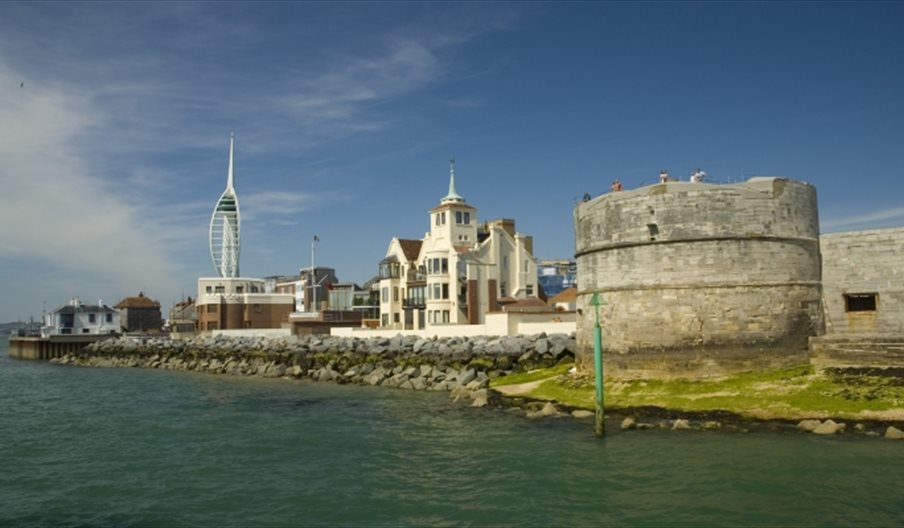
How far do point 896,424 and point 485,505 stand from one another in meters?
13.0

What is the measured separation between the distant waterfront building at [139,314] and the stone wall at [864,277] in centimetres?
11829

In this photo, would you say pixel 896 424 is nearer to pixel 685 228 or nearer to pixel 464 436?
pixel 685 228

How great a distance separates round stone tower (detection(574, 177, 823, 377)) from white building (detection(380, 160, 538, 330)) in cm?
3236

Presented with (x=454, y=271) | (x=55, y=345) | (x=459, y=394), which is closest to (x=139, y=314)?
(x=55, y=345)

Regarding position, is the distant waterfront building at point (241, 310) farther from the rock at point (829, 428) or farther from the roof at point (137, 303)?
the rock at point (829, 428)

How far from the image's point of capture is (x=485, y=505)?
1645 cm

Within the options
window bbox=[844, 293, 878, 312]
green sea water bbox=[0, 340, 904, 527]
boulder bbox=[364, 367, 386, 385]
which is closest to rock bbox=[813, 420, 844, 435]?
green sea water bbox=[0, 340, 904, 527]

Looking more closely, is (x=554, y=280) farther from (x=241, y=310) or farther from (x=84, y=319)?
(x=84, y=319)

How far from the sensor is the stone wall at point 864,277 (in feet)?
89.4

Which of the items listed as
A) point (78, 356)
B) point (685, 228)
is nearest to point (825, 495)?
point (685, 228)

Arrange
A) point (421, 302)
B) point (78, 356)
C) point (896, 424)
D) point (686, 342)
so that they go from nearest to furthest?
1. point (896, 424)
2. point (686, 342)
3. point (421, 302)
4. point (78, 356)

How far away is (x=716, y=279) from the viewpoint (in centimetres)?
2723

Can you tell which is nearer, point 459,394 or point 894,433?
point 894,433

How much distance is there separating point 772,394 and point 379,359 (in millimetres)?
27554
